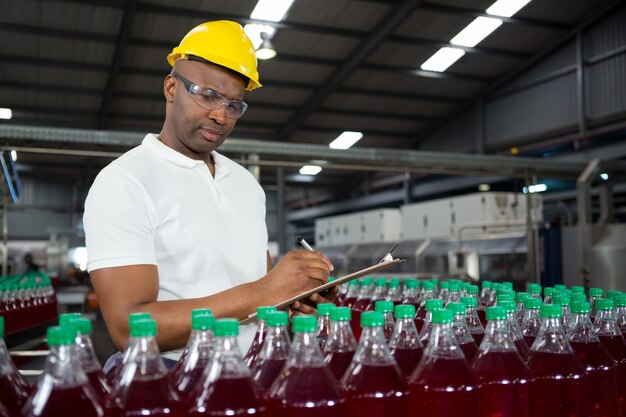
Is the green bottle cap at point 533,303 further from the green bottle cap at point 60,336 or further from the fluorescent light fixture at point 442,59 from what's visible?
the fluorescent light fixture at point 442,59

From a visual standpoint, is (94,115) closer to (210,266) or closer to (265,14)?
(265,14)

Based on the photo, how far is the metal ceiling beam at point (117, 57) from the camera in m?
8.20

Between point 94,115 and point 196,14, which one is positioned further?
point 94,115

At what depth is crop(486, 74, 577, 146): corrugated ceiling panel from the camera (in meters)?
10.4

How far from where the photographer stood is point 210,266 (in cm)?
159

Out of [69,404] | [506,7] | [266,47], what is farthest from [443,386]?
[506,7]

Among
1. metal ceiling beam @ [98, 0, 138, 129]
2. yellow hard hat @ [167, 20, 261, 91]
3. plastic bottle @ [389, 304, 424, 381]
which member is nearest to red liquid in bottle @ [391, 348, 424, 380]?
plastic bottle @ [389, 304, 424, 381]

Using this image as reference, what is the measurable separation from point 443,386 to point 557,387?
29 centimetres

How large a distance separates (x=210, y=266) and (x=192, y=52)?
0.60 metres

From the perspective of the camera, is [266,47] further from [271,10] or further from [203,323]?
[203,323]

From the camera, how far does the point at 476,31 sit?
31.8 ft

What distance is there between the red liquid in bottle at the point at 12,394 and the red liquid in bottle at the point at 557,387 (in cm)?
88

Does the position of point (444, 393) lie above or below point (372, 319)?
below

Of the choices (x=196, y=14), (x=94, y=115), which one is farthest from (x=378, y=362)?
(x=94, y=115)
